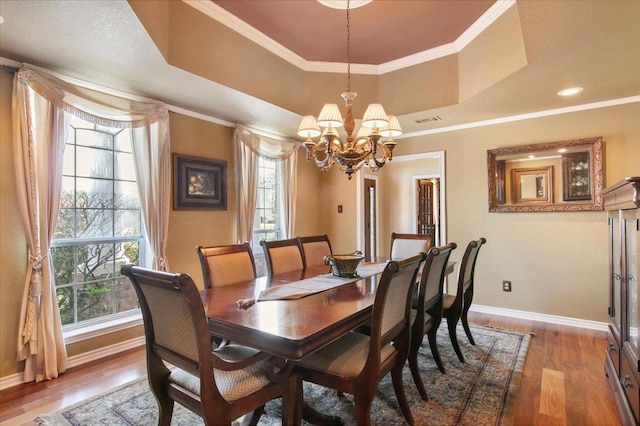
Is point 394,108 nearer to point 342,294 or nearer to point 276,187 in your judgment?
point 276,187

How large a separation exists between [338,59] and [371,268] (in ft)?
7.66

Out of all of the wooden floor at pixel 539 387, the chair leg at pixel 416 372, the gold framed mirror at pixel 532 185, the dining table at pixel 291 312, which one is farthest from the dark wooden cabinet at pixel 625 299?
the gold framed mirror at pixel 532 185

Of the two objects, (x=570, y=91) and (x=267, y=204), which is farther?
(x=267, y=204)

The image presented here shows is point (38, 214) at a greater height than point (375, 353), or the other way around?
point (38, 214)

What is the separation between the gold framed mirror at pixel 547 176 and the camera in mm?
3465

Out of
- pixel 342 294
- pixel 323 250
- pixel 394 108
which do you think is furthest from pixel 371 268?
pixel 394 108

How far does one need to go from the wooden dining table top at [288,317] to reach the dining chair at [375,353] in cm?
14

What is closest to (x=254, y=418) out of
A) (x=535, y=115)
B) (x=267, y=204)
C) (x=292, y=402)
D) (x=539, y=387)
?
(x=292, y=402)

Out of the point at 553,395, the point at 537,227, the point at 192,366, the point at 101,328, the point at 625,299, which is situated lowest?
the point at 553,395

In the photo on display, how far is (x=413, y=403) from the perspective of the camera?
2086mm

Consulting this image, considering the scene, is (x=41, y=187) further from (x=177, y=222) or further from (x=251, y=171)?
(x=251, y=171)

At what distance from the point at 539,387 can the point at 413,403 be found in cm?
99

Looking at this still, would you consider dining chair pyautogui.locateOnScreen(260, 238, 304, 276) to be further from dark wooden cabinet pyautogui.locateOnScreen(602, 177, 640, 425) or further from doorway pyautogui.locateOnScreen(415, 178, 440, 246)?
doorway pyautogui.locateOnScreen(415, 178, 440, 246)

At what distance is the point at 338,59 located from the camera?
3607 mm
